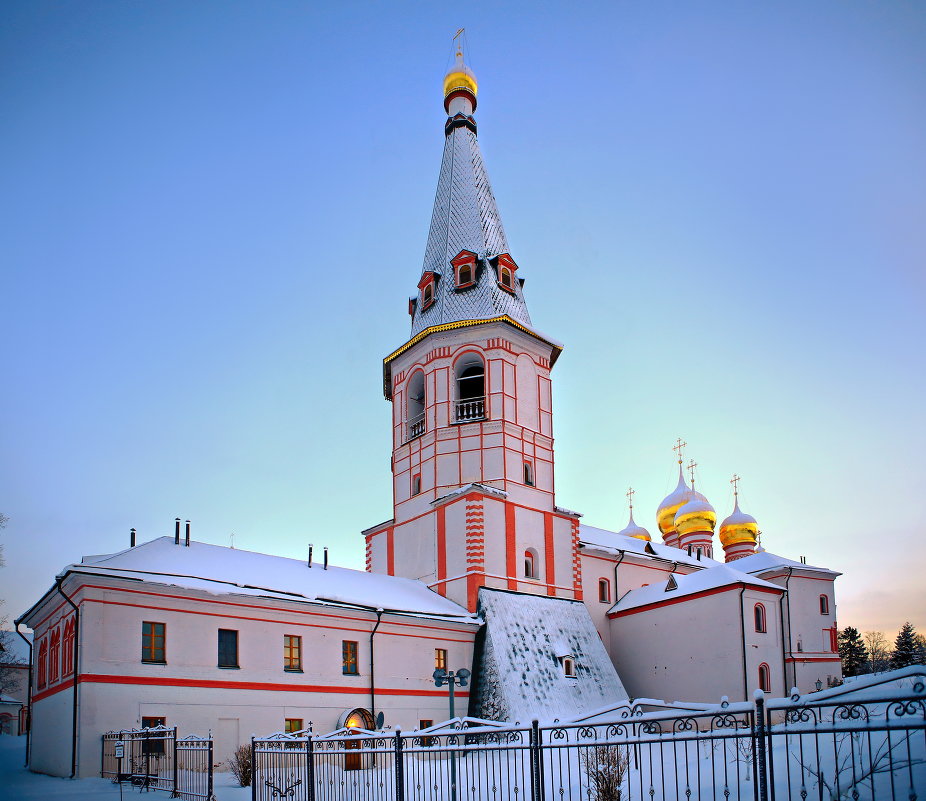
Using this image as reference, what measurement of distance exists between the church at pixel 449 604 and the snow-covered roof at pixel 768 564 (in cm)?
26

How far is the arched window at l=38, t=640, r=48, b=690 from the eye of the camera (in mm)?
24953

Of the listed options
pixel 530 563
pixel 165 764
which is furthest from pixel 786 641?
pixel 165 764

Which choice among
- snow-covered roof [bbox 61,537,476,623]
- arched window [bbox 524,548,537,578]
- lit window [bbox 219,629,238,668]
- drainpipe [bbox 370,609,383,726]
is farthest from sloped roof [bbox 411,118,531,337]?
lit window [bbox 219,629,238,668]

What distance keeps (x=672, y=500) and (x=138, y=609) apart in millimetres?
42538

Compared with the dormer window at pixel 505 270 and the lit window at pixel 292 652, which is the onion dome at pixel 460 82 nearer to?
the dormer window at pixel 505 270

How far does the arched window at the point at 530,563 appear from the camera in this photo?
3234cm

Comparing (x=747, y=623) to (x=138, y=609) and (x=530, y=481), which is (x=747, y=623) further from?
(x=138, y=609)

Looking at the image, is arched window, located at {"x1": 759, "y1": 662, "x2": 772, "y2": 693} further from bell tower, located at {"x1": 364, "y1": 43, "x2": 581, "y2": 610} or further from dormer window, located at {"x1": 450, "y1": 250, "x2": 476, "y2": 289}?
dormer window, located at {"x1": 450, "y1": 250, "x2": 476, "y2": 289}

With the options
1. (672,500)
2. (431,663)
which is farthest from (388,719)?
(672,500)

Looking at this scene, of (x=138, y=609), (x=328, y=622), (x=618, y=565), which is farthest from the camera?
(x=618, y=565)

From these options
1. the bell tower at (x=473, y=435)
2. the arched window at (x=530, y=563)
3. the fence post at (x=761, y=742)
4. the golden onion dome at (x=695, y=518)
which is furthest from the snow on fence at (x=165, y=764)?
the golden onion dome at (x=695, y=518)

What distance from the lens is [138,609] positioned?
22.2m

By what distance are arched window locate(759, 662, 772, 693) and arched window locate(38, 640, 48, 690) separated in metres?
23.3

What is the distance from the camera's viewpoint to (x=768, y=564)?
4316 centimetres
